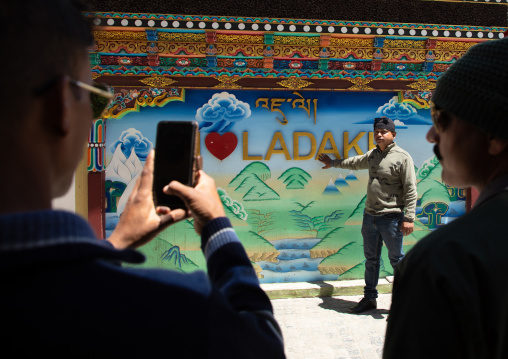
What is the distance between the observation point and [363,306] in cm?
445

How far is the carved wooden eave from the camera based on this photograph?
4.62m

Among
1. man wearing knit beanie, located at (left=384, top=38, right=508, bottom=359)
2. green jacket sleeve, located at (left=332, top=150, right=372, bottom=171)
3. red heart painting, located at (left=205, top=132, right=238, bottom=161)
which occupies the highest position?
man wearing knit beanie, located at (left=384, top=38, right=508, bottom=359)

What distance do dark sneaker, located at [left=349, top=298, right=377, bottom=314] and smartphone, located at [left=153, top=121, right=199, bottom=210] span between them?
147 inches

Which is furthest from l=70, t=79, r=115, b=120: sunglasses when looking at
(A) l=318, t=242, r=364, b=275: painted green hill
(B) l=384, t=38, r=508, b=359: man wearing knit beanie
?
(A) l=318, t=242, r=364, b=275: painted green hill

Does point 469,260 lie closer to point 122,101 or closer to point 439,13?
point 122,101

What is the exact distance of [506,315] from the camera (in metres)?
0.88

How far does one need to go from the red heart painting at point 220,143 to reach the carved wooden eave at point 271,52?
1.96 ft

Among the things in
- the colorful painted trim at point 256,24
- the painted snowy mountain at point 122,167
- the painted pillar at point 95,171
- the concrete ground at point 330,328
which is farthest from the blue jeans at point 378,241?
the painted pillar at point 95,171

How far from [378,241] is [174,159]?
3.73 metres

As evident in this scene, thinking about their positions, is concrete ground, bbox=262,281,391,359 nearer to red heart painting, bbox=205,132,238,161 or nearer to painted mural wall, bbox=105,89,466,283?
painted mural wall, bbox=105,89,466,283

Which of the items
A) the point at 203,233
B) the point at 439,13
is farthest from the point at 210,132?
the point at 203,233

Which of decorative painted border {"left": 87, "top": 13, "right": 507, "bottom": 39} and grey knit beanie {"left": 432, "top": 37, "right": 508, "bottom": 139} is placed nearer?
grey knit beanie {"left": 432, "top": 37, "right": 508, "bottom": 139}

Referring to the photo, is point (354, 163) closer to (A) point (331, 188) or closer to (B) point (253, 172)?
(A) point (331, 188)

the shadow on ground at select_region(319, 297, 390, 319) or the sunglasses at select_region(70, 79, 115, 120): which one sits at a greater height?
the sunglasses at select_region(70, 79, 115, 120)
